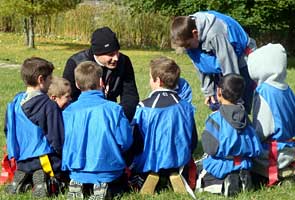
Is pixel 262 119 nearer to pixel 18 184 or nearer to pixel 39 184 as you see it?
pixel 39 184

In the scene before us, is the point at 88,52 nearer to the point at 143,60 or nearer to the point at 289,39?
the point at 143,60

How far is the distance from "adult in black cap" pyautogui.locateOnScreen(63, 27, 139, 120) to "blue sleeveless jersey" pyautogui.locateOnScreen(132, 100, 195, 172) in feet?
2.19

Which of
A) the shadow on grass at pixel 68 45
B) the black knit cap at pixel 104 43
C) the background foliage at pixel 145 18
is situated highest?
the black knit cap at pixel 104 43

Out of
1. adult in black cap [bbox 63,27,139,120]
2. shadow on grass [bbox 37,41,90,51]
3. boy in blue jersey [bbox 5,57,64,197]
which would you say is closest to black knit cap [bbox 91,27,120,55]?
adult in black cap [bbox 63,27,139,120]

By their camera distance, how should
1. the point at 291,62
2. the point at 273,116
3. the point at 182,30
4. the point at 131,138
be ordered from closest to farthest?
the point at 131,138 → the point at 273,116 → the point at 182,30 → the point at 291,62

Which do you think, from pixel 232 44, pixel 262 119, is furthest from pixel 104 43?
pixel 262 119

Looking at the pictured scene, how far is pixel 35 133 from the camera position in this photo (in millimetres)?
5359

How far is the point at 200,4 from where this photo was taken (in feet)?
62.9

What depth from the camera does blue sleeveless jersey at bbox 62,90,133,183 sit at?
514cm

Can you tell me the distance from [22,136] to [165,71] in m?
→ 1.44

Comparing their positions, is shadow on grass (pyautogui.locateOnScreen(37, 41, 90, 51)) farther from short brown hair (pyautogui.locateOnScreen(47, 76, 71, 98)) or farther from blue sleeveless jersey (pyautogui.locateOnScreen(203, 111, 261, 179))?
blue sleeveless jersey (pyautogui.locateOnScreen(203, 111, 261, 179))

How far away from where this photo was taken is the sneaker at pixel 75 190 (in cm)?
520

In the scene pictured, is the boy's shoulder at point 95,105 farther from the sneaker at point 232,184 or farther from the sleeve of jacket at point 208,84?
the sleeve of jacket at point 208,84

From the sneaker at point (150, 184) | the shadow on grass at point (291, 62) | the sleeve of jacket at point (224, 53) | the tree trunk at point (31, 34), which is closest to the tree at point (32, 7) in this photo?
the tree trunk at point (31, 34)
